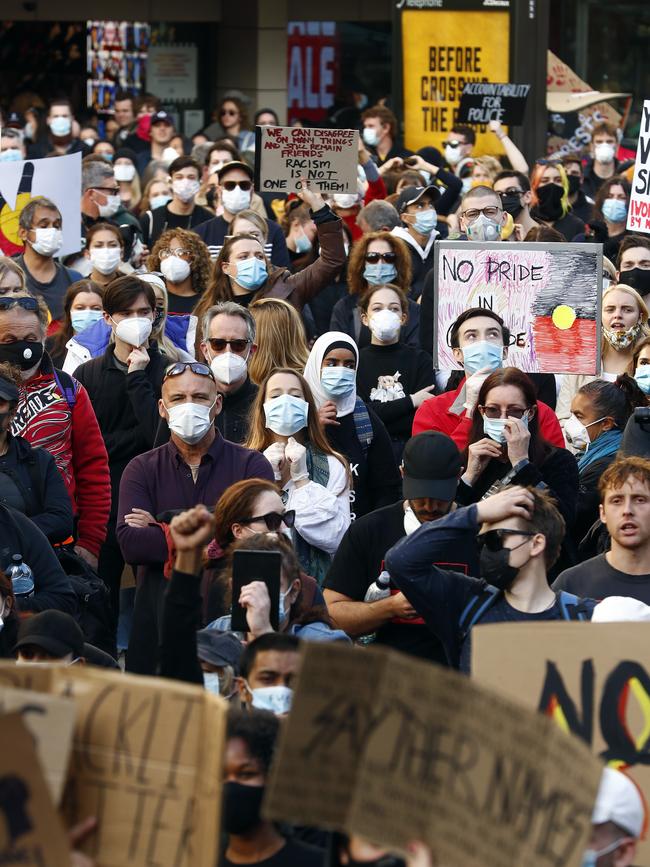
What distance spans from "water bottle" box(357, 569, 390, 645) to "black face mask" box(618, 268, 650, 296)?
3.83 m

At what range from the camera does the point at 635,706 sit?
3725 millimetres

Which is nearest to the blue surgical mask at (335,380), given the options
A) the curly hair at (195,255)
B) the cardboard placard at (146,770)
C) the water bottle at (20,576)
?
the water bottle at (20,576)

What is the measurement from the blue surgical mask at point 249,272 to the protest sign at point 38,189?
6.67 feet

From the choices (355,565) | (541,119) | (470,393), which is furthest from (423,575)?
(541,119)

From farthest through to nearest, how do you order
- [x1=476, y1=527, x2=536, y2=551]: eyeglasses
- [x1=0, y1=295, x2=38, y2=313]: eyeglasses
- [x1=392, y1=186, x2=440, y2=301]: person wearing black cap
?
[x1=392, y1=186, x2=440, y2=301]: person wearing black cap < [x1=0, y1=295, x2=38, y2=313]: eyeglasses < [x1=476, y1=527, x2=536, y2=551]: eyeglasses

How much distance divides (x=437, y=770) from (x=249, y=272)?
5915 mm

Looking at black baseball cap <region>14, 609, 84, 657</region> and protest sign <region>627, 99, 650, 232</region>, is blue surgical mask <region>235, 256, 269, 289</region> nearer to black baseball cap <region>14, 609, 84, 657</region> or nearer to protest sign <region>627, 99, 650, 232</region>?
protest sign <region>627, 99, 650, 232</region>

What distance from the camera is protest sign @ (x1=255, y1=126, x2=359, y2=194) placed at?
9.77 m

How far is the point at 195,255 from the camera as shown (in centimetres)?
908

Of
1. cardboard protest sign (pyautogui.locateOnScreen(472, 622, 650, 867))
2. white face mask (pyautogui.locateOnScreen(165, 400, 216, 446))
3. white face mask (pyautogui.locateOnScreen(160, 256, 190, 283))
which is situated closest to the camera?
cardboard protest sign (pyautogui.locateOnScreen(472, 622, 650, 867))

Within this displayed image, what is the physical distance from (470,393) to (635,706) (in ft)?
10.3

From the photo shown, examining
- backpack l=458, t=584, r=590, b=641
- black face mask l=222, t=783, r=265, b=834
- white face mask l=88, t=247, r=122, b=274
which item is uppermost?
white face mask l=88, t=247, r=122, b=274

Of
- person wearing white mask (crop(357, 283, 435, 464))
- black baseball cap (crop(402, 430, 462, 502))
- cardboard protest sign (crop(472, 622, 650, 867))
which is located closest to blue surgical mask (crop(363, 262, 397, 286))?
person wearing white mask (crop(357, 283, 435, 464))

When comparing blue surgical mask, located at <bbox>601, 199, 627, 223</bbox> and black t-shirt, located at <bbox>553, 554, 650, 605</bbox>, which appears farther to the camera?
blue surgical mask, located at <bbox>601, 199, 627, 223</bbox>
